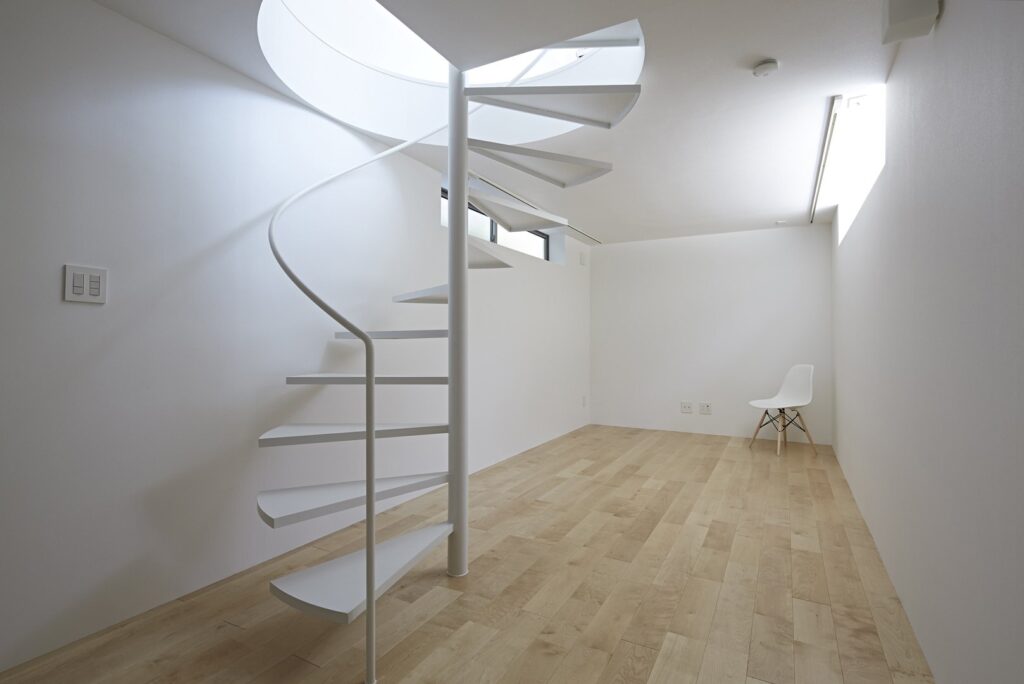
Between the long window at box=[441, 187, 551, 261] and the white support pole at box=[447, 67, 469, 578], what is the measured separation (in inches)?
44.4

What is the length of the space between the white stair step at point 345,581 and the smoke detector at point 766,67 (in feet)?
9.02

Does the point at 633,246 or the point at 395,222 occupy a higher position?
the point at 633,246

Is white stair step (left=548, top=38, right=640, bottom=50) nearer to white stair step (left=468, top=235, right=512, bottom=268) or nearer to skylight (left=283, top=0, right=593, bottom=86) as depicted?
skylight (left=283, top=0, right=593, bottom=86)

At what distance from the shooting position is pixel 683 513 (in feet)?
10.9

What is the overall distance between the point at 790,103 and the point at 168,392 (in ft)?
11.7

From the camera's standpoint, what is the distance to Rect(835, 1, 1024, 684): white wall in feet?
3.68

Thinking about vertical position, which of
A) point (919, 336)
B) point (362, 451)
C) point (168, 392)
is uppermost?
point (919, 336)

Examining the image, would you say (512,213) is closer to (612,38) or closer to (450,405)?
(612,38)

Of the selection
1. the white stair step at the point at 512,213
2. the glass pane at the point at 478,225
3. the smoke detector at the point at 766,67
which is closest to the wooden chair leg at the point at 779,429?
the white stair step at the point at 512,213

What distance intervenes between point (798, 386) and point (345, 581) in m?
5.21

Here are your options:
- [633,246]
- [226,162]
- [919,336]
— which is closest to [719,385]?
[633,246]

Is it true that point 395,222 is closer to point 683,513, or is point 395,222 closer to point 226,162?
point 226,162

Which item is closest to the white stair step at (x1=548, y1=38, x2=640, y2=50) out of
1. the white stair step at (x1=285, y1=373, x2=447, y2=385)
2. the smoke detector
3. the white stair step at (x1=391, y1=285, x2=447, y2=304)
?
the smoke detector

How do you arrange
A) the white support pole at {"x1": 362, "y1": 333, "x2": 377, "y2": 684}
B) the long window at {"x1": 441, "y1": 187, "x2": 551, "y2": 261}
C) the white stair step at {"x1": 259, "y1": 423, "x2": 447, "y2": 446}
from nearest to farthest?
1. the white support pole at {"x1": 362, "y1": 333, "x2": 377, "y2": 684}
2. the white stair step at {"x1": 259, "y1": 423, "x2": 447, "y2": 446}
3. the long window at {"x1": 441, "y1": 187, "x2": 551, "y2": 261}
